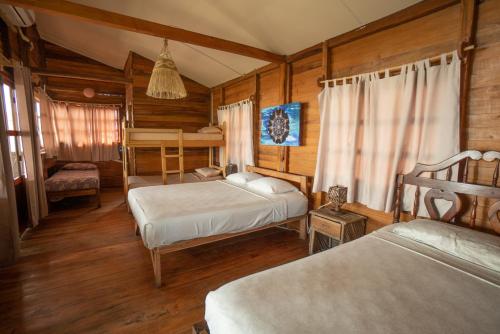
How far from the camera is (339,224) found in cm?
230

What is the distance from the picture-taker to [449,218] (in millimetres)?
1841

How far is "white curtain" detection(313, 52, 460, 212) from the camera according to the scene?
1.85m

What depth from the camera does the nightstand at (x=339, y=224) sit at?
7.48 feet

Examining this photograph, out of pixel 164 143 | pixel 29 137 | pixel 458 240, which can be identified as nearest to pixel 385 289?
pixel 458 240

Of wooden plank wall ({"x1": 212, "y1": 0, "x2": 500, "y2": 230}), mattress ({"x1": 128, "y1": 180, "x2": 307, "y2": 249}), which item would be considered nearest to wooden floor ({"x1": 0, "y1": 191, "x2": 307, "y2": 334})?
mattress ({"x1": 128, "y1": 180, "x2": 307, "y2": 249})

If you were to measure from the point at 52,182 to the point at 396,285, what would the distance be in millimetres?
5064

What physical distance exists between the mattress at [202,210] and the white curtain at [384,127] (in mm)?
592

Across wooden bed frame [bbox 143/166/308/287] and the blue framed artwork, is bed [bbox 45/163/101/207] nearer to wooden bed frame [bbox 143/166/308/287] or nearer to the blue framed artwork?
wooden bed frame [bbox 143/166/308/287]

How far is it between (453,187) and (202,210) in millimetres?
2102

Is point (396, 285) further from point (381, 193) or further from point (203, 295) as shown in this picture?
point (203, 295)

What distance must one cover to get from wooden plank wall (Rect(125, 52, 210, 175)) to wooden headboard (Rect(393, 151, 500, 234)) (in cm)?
445

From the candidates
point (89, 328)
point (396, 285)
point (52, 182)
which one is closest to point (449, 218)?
point (396, 285)

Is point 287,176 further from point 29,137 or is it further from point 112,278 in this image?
point 29,137

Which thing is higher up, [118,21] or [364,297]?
[118,21]
